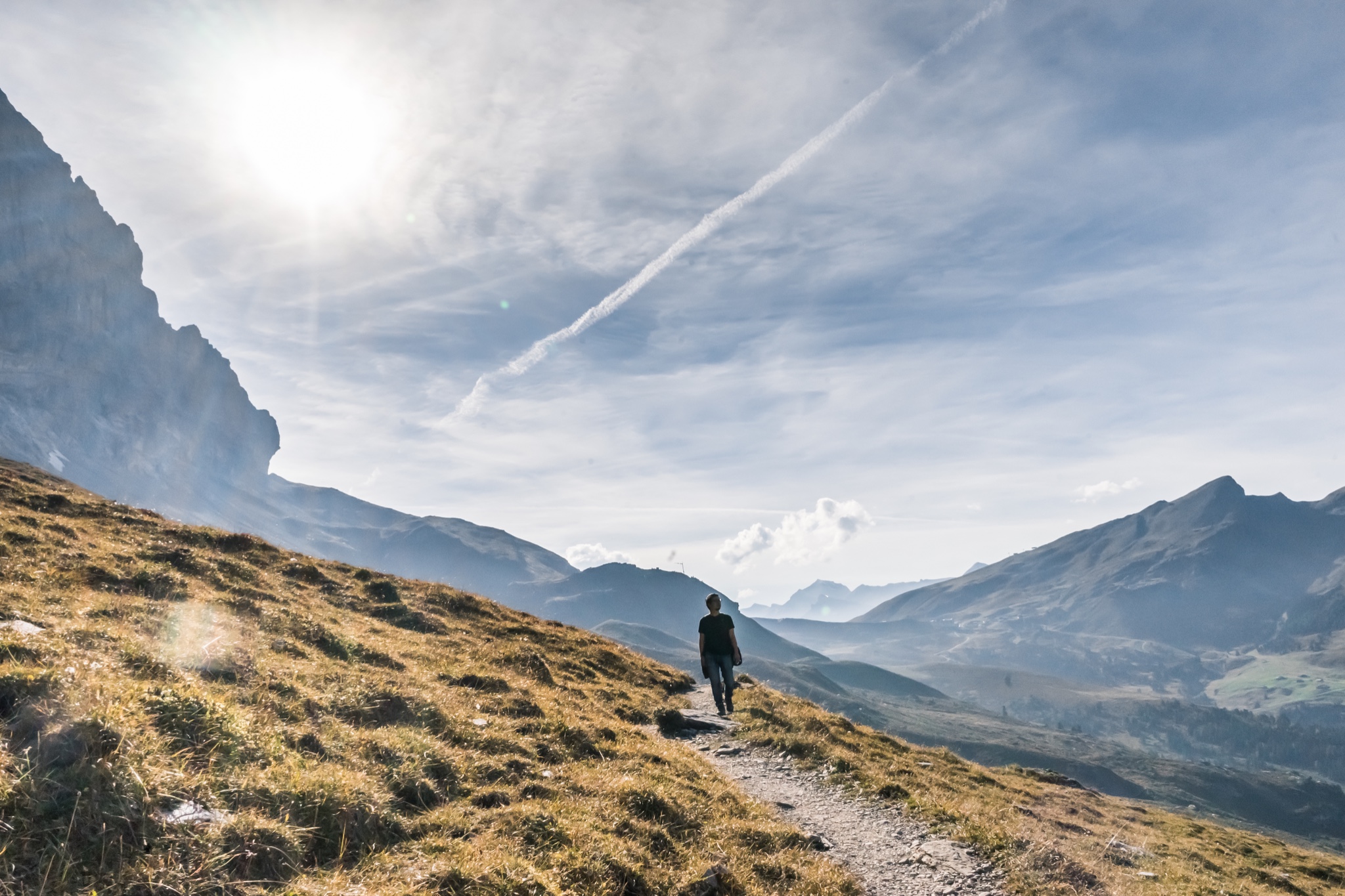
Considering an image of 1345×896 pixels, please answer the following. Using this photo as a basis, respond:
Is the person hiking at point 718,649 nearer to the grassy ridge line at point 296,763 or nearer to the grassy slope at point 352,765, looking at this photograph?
the grassy slope at point 352,765

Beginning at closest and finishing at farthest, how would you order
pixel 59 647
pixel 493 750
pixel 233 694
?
pixel 59 647, pixel 233 694, pixel 493 750

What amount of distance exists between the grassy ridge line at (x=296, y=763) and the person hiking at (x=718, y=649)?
319cm

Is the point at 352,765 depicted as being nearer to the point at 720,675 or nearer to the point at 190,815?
the point at 190,815

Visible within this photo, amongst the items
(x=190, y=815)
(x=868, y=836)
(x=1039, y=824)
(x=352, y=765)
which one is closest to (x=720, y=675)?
(x=868, y=836)

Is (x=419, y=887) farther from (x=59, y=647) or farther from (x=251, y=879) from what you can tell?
(x=59, y=647)

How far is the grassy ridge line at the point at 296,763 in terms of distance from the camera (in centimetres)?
759

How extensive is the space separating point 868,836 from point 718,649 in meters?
9.34

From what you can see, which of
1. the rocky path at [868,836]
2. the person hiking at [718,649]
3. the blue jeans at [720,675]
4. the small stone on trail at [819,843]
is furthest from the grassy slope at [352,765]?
the person hiking at [718,649]

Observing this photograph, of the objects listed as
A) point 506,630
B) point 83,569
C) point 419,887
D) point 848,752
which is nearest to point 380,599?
point 506,630

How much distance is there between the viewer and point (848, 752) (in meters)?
22.9

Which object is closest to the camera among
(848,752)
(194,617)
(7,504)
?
(194,617)

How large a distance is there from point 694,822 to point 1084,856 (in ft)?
34.0

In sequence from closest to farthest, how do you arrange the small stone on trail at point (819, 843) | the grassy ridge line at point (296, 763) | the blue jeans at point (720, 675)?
the grassy ridge line at point (296, 763) → the small stone on trail at point (819, 843) → the blue jeans at point (720, 675)

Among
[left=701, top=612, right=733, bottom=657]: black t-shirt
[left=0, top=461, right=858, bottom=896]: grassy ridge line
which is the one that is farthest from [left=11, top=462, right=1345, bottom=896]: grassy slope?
[left=701, top=612, right=733, bottom=657]: black t-shirt
